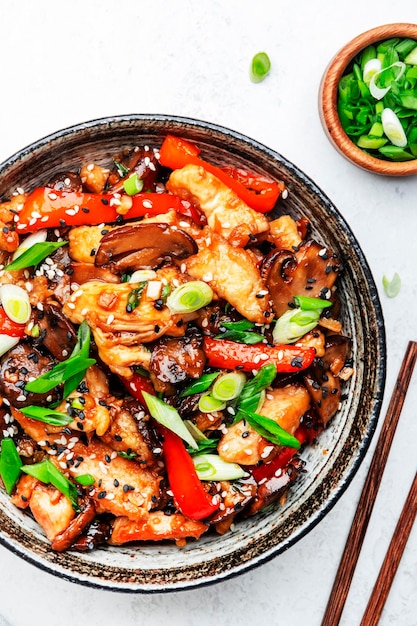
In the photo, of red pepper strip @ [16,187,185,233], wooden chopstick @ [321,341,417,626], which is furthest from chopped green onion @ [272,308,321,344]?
wooden chopstick @ [321,341,417,626]

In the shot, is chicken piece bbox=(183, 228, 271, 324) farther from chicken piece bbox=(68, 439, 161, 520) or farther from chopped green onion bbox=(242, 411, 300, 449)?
chicken piece bbox=(68, 439, 161, 520)

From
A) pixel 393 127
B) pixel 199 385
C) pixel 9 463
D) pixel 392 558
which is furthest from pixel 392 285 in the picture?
pixel 9 463

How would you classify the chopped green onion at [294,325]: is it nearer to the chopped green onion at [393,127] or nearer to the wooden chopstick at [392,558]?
the chopped green onion at [393,127]

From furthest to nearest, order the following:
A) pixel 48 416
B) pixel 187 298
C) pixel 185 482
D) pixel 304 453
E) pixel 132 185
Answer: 1. pixel 304 453
2. pixel 132 185
3. pixel 185 482
4. pixel 48 416
5. pixel 187 298

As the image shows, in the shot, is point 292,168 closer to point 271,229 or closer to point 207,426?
point 271,229

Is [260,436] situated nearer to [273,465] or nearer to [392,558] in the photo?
[273,465]

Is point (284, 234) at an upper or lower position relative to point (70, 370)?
upper
